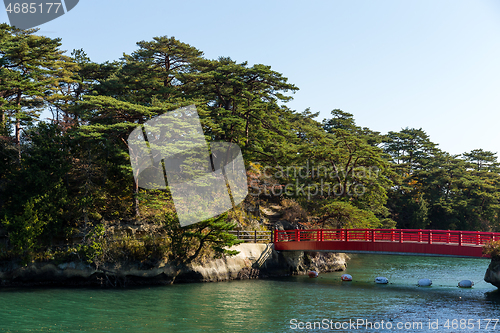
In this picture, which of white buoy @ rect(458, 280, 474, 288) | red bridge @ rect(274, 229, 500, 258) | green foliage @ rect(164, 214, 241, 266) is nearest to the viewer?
red bridge @ rect(274, 229, 500, 258)

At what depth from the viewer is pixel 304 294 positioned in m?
22.0

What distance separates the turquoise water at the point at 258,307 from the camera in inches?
624

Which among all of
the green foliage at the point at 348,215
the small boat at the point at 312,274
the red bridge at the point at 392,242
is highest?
the green foliage at the point at 348,215

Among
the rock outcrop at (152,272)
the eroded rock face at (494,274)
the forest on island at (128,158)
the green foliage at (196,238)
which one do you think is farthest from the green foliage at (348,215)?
the eroded rock face at (494,274)

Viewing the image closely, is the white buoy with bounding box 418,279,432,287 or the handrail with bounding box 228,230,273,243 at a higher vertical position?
the handrail with bounding box 228,230,273,243

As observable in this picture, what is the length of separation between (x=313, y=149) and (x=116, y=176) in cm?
1438

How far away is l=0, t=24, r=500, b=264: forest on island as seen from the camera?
24.3m

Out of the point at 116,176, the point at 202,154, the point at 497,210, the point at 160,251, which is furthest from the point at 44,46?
the point at 497,210

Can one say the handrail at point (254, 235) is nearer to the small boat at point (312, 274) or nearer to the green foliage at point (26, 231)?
the small boat at point (312, 274)

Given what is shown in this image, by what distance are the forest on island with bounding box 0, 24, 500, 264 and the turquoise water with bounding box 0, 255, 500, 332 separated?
3.35 m

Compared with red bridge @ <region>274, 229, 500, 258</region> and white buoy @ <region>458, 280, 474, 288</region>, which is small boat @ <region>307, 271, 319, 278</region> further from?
white buoy @ <region>458, 280, 474, 288</region>

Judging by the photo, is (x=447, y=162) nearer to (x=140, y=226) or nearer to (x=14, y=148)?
(x=140, y=226)

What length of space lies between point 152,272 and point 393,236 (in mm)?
13872

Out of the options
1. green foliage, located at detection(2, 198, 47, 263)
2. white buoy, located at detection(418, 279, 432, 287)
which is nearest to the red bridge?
white buoy, located at detection(418, 279, 432, 287)
